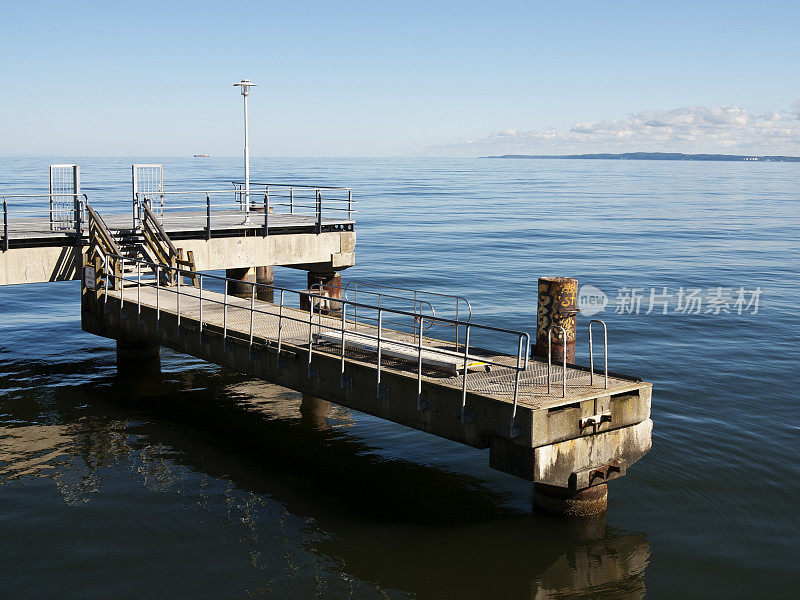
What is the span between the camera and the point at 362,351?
1519 cm

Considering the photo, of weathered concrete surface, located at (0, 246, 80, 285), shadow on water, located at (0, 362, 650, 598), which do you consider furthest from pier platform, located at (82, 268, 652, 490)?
weathered concrete surface, located at (0, 246, 80, 285)

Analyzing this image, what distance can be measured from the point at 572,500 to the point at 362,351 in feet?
14.6

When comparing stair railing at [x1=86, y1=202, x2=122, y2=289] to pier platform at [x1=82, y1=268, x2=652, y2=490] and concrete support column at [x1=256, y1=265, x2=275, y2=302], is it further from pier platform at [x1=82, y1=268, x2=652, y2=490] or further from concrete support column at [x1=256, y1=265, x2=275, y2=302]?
concrete support column at [x1=256, y1=265, x2=275, y2=302]

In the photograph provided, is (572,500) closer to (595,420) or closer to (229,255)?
(595,420)

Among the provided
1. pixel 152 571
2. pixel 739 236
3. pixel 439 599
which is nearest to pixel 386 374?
pixel 439 599

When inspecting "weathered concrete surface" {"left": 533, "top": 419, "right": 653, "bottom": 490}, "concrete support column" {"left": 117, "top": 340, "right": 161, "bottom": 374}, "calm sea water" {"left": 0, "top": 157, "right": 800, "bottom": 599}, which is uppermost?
"weathered concrete surface" {"left": 533, "top": 419, "right": 653, "bottom": 490}

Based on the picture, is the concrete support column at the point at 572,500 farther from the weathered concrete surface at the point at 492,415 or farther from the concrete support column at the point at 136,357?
the concrete support column at the point at 136,357

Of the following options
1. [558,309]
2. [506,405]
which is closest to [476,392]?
[506,405]

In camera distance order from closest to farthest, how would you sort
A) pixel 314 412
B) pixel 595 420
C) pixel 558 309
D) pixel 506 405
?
pixel 506 405
pixel 595 420
pixel 558 309
pixel 314 412

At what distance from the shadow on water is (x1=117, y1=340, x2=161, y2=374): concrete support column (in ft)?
0.86

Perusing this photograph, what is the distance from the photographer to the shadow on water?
12.2 m

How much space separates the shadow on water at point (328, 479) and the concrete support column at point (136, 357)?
263mm

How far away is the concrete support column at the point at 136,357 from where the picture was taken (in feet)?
70.1

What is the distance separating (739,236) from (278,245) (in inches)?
1776
